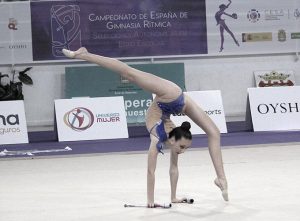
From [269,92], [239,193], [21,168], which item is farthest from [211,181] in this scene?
[269,92]

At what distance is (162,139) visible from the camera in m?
5.45

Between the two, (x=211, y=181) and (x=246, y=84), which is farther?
(x=246, y=84)

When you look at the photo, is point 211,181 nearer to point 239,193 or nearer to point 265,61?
point 239,193

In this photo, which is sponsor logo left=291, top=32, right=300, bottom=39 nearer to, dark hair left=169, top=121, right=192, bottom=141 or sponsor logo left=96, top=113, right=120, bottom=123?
sponsor logo left=96, top=113, right=120, bottom=123

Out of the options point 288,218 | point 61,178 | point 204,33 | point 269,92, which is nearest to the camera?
point 288,218

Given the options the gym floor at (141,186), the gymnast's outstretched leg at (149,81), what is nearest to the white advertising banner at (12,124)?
the gym floor at (141,186)

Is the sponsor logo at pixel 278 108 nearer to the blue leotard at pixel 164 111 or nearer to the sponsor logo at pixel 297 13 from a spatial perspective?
the sponsor logo at pixel 297 13

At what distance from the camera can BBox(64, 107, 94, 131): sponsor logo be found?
35.0 ft

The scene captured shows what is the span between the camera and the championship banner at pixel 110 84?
42.0 feet

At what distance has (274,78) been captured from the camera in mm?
13414

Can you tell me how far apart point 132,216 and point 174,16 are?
332 inches

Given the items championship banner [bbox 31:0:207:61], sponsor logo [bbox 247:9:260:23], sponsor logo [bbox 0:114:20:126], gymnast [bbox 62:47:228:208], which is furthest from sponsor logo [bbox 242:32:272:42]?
gymnast [bbox 62:47:228:208]

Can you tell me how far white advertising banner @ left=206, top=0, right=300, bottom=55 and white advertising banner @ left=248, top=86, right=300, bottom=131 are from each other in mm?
2139

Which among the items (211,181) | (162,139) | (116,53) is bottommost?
(211,181)
